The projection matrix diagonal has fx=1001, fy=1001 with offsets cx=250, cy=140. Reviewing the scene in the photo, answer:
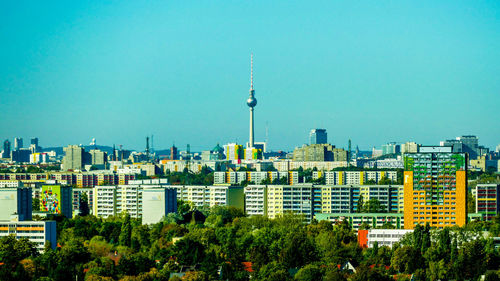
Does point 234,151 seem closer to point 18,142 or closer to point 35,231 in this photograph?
point 18,142

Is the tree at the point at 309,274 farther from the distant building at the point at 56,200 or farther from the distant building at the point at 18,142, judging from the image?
the distant building at the point at 18,142

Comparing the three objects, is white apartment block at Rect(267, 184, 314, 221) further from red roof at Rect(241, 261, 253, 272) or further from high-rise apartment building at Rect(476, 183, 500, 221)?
red roof at Rect(241, 261, 253, 272)

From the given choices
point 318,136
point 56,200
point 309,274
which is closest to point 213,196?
point 56,200

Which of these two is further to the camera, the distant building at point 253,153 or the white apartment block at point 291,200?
the distant building at point 253,153

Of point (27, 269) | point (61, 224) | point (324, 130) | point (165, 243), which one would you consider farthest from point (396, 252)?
point (324, 130)

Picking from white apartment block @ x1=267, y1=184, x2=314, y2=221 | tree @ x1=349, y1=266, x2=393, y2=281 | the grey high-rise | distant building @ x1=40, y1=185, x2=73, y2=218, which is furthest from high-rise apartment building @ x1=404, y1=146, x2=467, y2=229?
the grey high-rise

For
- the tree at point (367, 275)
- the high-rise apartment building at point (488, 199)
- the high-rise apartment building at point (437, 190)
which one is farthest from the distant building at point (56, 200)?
the tree at point (367, 275)
